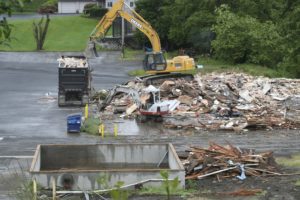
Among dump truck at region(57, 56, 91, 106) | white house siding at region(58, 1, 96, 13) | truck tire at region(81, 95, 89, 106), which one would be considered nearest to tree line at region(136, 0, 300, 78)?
truck tire at region(81, 95, 89, 106)

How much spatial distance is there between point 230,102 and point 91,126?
8.63 m

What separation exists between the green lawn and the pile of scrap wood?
2214 inches

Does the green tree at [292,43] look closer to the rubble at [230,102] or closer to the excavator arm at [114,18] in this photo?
the rubble at [230,102]

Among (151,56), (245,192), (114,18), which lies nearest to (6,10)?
(245,192)

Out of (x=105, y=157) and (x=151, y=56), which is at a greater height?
(x=151, y=56)

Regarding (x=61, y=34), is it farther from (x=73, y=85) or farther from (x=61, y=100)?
(x=73, y=85)

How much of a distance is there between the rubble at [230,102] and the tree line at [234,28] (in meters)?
14.6

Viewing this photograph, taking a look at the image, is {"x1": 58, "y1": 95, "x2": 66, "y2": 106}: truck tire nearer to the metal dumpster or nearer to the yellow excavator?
the yellow excavator

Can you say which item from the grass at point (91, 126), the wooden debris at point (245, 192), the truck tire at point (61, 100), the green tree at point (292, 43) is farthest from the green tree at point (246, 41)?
the wooden debris at point (245, 192)

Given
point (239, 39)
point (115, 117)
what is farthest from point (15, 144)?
point (239, 39)

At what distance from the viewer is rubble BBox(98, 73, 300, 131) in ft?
87.8

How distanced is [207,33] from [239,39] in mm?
9833

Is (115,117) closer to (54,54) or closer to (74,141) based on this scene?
(74,141)

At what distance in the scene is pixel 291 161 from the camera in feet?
62.2
